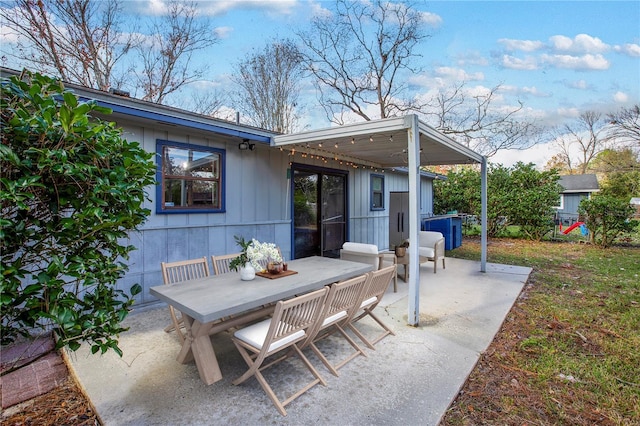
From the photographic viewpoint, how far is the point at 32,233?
4.50ft

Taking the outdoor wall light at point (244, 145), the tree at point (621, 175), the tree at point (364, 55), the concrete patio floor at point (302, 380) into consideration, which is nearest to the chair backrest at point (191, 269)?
the concrete patio floor at point (302, 380)

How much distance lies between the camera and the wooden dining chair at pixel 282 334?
6.86 feet

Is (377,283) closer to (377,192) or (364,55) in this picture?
(377,192)

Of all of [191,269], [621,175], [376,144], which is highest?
[621,175]

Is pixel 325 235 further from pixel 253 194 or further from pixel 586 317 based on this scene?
pixel 586 317

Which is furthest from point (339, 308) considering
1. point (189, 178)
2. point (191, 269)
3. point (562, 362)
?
point (189, 178)

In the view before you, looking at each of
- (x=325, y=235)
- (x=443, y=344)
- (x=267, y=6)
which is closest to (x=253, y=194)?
(x=325, y=235)

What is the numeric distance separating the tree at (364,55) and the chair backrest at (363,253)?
36.0ft

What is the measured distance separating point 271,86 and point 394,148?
10.2 m

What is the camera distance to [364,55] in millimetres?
13805

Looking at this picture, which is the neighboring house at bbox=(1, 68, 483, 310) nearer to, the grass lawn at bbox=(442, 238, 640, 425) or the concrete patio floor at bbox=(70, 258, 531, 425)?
the concrete patio floor at bbox=(70, 258, 531, 425)

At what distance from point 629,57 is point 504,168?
5.14 m

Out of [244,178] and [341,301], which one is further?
[244,178]

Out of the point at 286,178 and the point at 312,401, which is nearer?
the point at 312,401
